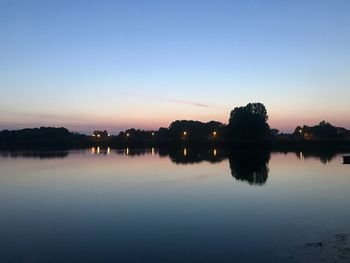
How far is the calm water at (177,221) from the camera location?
15289mm

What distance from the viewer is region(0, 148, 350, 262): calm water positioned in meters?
15.3

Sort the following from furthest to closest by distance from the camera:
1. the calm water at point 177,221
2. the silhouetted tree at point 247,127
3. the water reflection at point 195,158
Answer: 1. the silhouetted tree at point 247,127
2. the water reflection at point 195,158
3. the calm water at point 177,221

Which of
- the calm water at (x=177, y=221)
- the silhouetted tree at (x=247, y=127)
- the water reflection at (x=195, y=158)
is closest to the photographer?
the calm water at (x=177, y=221)

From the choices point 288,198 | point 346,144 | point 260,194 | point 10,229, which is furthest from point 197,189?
point 346,144

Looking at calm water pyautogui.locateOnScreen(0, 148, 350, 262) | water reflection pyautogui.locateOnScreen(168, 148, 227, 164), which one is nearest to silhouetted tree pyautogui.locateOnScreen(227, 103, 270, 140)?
water reflection pyautogui.locateOnScreen(168, 148, 227, 164)

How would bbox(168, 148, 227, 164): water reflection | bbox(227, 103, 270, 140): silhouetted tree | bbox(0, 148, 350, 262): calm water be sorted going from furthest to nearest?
bbox(227, 103, 270, 140): silhouetted tree → bbox(168, 148, 227, 164): water reflection → bbox(0, 148, 350, 262): calm water

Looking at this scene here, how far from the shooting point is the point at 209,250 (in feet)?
51.6

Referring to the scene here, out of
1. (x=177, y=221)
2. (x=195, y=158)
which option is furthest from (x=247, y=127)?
(x=177, y=221)

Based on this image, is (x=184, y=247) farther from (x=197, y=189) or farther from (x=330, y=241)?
(x=197, y=189)

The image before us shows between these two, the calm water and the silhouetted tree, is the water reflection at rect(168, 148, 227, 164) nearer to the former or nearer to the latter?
the calm water

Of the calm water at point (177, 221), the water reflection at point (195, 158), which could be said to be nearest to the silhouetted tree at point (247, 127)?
the water reflection at point (195, 158)

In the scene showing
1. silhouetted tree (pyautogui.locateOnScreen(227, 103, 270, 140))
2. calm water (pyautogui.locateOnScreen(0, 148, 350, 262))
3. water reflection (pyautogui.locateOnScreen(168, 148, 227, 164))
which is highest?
silhouetted tree (pyautogui.locateOnScreen(227, 103, 270, 140))

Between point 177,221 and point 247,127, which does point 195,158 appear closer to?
point 247,127

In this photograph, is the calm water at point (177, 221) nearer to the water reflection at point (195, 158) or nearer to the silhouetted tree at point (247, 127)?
the water reflection at point (195, 158)
